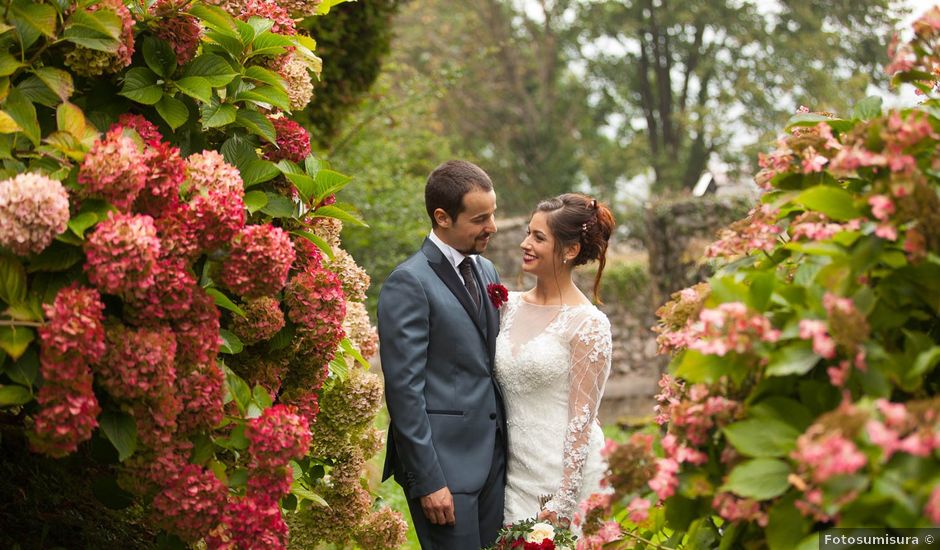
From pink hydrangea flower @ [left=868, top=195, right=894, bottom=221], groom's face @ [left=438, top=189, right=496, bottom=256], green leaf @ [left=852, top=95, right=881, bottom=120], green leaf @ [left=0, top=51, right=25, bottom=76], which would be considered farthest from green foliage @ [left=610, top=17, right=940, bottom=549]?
groom's face @ [left=438, top=189, right=496, bottom=256]

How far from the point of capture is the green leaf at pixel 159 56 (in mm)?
2348

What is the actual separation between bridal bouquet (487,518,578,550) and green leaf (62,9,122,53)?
6.44 feet

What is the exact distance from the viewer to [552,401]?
11.9 ft

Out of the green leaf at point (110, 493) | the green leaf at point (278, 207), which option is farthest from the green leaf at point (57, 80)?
the green leaf at point (110, 493)

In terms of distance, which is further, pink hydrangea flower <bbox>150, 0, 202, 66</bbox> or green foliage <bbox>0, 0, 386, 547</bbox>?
pink hydrangea flower <bbox>150, 0, 202, 66</bbox>

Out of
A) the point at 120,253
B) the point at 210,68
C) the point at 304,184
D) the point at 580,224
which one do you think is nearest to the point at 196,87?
the point at 210,68

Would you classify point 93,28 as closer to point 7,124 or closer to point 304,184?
point 7,124

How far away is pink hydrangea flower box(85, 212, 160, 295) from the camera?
6.15 feet

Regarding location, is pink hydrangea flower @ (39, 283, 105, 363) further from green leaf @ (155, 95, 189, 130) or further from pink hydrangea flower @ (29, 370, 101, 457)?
green leaf @ (155, 95, 189, 130)

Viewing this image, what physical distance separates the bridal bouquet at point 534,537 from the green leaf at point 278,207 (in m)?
1.34

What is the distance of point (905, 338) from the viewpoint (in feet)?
5.46

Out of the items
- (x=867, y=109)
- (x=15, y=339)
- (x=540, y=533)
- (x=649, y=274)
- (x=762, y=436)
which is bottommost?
(x=649, y=274)

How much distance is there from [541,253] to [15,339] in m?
2.28

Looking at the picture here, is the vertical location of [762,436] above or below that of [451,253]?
above
